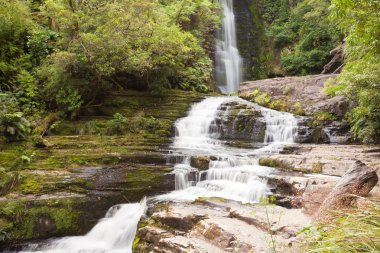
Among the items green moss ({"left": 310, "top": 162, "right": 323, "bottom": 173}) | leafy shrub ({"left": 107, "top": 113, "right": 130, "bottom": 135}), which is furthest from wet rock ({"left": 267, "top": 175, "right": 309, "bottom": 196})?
leafy shrub ({"left": 107, "top": 113, "right": 130, "bottom": 135})

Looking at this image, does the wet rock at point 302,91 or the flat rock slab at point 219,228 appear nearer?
the flat rock slab at point 219,228

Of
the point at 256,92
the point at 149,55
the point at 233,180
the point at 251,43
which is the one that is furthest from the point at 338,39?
the point at 233,180

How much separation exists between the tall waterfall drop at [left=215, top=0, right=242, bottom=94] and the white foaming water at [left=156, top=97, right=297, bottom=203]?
8.52 meters

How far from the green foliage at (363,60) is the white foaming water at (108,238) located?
6000mm

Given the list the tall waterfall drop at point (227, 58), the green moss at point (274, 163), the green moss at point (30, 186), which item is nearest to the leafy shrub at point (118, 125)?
the green moss at point (30, 186)

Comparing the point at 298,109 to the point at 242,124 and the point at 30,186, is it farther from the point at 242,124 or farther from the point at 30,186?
the point at 30,186

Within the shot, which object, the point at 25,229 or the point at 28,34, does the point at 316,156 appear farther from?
the point at 28,34

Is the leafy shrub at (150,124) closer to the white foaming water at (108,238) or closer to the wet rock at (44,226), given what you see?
the white foaming water at (108,238)

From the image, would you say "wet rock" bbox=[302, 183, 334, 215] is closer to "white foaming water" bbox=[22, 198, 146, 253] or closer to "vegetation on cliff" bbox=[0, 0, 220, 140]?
"white foaming water" bbox=[22, 198, 146, 253]

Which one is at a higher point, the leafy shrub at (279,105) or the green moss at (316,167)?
the leafy shrub at (279,105)

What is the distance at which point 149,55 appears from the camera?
41.9 ft

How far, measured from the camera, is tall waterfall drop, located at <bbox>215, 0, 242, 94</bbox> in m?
22.1

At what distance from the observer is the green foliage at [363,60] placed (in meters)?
5.79

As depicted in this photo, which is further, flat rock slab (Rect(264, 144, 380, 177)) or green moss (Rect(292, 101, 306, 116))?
green moss (Rect(292, 101, 306, 116))
